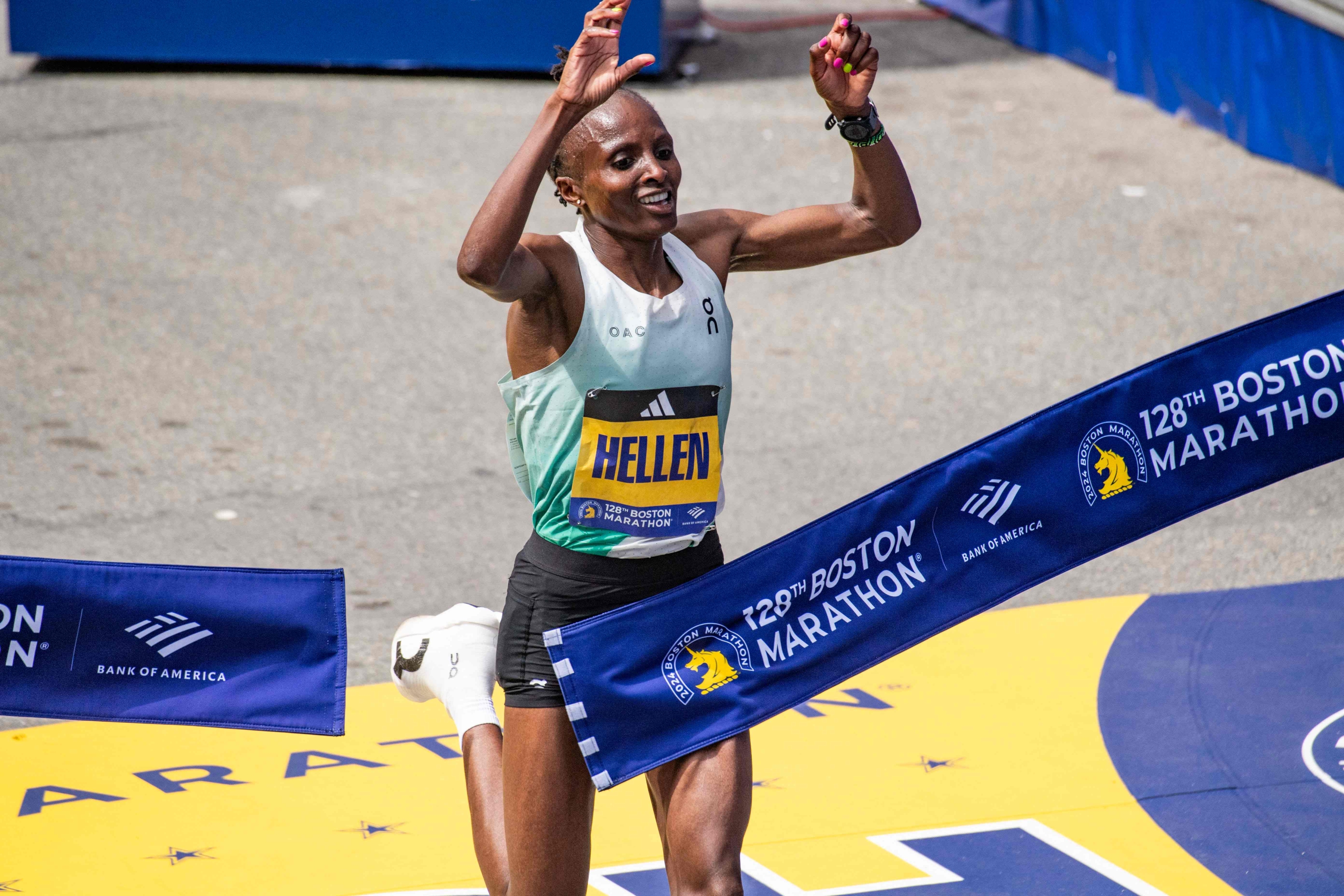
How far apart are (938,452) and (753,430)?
3.05 feet

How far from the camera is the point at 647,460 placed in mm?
3244

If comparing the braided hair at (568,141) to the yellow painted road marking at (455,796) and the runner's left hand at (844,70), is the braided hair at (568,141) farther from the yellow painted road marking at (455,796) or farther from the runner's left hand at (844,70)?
the yellow painted road marking at (455,796)

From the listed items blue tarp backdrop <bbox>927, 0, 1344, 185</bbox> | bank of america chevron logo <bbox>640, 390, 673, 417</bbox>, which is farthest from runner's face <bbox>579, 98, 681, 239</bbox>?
blue tarp backdrop <bbox>927, 0, 1344, 185</bbox>

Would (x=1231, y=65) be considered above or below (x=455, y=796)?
above

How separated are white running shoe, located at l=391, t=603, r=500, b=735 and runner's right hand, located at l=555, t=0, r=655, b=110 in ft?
5.08

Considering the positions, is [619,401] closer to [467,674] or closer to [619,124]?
[619,124]

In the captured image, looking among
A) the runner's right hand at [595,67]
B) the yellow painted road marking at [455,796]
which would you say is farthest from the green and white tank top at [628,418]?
the yellow painted road marking at [455,796]

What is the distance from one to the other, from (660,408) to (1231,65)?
9.48m

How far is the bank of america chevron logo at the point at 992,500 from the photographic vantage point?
378 cm

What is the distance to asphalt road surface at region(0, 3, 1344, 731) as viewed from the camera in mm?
6695

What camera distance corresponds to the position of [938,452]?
7.35 metres

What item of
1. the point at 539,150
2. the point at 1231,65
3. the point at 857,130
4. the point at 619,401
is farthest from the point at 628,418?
the point at 1231,65

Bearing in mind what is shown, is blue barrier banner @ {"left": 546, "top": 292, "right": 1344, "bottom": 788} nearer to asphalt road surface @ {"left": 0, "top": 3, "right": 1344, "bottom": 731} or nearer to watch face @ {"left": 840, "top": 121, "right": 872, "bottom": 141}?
watch face @ {"left": 840, "top": 121, "right": 872, "bottom": 141}

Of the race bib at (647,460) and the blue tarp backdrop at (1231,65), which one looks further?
the blue tarp backdrop at (1231,65)
